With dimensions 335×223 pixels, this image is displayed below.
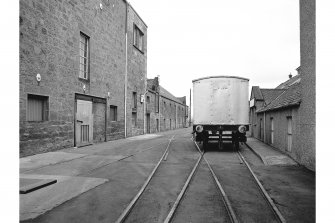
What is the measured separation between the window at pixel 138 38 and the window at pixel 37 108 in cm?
1342

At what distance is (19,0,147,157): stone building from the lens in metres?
9.98

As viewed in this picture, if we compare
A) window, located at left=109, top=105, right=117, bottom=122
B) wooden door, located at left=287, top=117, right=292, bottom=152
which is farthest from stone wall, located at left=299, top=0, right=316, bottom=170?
window, located at left=109, top=105, right=117, bottom=122

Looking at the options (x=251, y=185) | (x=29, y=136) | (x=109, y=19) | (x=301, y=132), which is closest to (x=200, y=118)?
(x=301, y=132)

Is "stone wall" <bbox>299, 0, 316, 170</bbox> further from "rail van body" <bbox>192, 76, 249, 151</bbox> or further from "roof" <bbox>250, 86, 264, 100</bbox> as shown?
"roof" <bbox>250, 86, 264, 100</bbox>

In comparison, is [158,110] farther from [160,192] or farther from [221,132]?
[160,192]

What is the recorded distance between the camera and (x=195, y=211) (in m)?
4.39

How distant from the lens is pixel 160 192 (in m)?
5.51

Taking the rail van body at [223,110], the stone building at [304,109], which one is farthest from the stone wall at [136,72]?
the stone building at [304,109]

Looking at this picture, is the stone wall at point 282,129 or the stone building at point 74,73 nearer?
the stone wall at point 282,129

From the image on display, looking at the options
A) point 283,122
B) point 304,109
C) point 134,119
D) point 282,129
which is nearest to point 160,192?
point 304,109

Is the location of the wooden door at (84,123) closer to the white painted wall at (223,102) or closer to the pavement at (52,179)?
the pavement at (52,179)

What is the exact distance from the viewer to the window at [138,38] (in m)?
23.3
